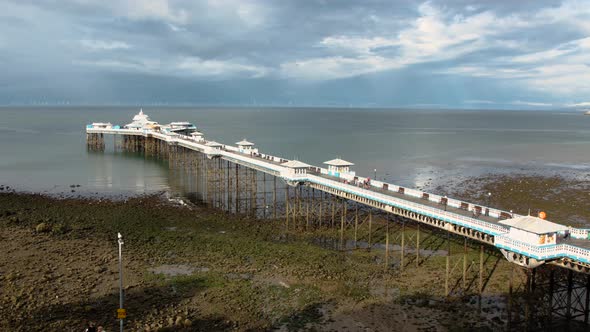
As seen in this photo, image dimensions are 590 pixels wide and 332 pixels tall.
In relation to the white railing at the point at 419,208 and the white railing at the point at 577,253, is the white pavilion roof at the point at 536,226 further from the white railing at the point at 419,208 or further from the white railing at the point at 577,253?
the white railing at the point at 419,208

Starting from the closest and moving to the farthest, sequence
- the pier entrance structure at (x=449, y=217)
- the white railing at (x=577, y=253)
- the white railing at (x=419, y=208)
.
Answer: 1. the white railing at (x=577, y=253)
2. the pier entrance structure at (x=449, y=217)
3. the white railing at (x=419, y=208)

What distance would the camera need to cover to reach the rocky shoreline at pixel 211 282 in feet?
91.1

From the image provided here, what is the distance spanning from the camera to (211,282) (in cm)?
3334

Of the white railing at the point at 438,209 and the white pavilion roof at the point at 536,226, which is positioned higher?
the white pavilion roof at the point at 536,226

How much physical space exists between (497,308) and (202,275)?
68.3ft

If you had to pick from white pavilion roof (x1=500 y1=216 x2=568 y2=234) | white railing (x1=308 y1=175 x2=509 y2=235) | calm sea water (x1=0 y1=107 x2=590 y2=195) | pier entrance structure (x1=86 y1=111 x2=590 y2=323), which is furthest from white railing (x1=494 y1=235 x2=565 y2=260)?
calm sea water (x1=0 y1=107 x2=590 y2=195)

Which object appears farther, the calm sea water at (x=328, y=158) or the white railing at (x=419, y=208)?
the calm sea water at (x=328, y=158)

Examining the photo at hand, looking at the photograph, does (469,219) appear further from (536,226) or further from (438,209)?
(536,226)

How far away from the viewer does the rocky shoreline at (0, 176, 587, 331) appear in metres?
27.8

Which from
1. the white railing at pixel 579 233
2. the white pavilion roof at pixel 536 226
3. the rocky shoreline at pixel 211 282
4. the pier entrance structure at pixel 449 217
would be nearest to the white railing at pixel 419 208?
the pier entrance structure at pixel 449 217

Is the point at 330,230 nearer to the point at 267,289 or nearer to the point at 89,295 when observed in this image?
the point at 267,289

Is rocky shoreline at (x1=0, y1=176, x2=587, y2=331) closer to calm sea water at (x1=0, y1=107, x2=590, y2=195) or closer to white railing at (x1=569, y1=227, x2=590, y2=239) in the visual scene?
white railing at (x1=569, y1=227, x2=590, y2=239)

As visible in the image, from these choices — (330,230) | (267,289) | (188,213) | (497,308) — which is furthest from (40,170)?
(497,308)

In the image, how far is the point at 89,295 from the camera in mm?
30828
